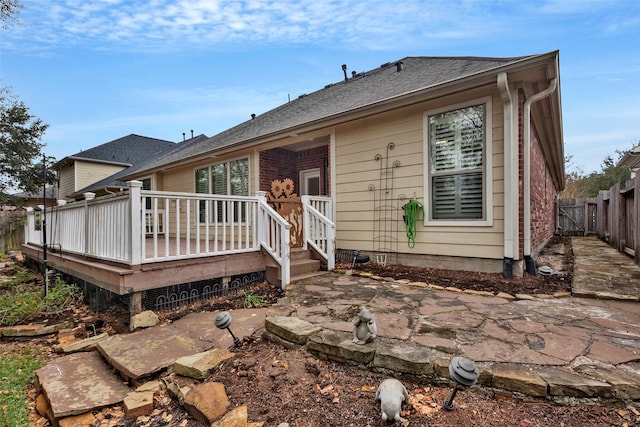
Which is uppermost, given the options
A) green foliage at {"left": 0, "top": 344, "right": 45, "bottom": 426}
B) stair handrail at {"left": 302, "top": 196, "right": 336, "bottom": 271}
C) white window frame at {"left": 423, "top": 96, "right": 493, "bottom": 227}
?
white window frame at {"left": 423, "top": 96, "right": 493, "bottom": 227}

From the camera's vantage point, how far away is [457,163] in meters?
4.61

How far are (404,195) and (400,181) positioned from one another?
0.83 feet

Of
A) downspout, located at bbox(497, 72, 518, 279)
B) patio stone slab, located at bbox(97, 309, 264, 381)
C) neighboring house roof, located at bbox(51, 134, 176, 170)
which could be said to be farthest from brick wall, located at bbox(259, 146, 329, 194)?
neighboring house roof, located at bbox(51, 134, 176, 170)

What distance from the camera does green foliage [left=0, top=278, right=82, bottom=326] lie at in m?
4.14

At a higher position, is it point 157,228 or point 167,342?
point 157,228

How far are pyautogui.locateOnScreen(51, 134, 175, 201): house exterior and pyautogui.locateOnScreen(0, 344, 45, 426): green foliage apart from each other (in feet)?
50.7

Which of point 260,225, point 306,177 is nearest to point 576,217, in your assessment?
point 306,177

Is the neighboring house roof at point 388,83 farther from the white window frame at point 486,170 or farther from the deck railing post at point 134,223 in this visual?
the deck railing post at point 134,223

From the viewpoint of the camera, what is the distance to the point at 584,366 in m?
1.84

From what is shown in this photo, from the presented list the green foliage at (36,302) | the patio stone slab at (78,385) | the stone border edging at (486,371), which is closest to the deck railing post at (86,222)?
the green foliage at (36,302)

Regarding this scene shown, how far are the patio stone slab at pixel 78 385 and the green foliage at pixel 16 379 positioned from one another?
142mm

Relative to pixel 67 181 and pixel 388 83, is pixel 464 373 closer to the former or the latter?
pixel 388 83

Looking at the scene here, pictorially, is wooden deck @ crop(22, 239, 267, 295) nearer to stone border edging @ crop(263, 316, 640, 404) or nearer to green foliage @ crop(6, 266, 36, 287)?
stone border edging @ crop(263, 316, 640, 404)

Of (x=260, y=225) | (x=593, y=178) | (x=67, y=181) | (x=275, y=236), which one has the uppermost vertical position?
(x=593, y=178)
